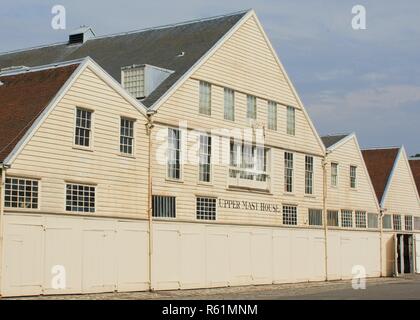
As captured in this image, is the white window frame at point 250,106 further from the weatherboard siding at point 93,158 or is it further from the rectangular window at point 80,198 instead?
the rectangular window at point 80,198

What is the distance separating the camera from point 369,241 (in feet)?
175

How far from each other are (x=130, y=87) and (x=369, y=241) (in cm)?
2260

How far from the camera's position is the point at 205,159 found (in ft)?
129

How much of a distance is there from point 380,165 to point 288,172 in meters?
16.6

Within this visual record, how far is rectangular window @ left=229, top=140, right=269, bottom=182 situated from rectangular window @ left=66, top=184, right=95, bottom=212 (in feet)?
32.7

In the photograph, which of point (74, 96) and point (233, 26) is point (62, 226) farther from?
point (233, 26)

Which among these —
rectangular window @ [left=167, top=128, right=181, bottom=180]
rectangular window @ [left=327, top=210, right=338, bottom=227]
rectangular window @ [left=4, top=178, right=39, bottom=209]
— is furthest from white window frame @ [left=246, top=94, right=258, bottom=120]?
rectangular window @ [left=4, top=178, right=39, bottom=209]

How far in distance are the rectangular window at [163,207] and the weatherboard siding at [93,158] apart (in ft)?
2.62

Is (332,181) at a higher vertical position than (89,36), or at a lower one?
lower

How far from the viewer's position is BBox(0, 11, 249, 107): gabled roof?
39.8 meters

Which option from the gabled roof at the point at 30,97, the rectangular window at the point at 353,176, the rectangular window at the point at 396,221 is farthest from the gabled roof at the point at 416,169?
the gabled roof at the point at 30,97

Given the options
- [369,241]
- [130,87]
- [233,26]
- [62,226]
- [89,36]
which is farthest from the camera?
[369,241]

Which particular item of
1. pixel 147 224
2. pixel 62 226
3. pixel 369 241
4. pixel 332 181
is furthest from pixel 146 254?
pixel 369 241

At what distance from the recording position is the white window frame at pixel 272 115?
4403cm
